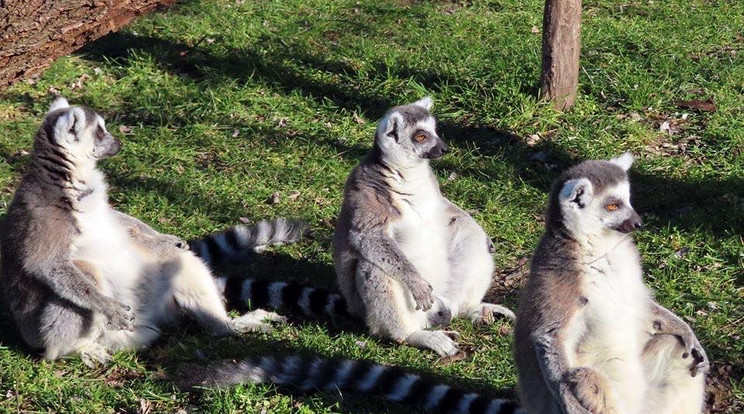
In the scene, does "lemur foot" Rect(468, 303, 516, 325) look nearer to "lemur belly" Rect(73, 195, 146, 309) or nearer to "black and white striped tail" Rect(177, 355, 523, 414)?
"black and white striped tail" Rect(177, 355, 523, 414)

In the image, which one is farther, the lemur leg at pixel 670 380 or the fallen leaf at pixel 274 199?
the fallen leaf at pixel 274 199

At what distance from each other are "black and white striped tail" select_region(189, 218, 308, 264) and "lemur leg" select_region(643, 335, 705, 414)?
9.30 feet

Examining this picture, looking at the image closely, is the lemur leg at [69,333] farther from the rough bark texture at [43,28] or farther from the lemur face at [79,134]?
the rough bark texture at [43,28]

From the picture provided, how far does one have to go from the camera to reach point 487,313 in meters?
5.95

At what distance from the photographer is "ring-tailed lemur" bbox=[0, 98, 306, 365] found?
5.40 metres

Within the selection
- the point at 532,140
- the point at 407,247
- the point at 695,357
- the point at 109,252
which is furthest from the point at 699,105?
the point at 109,252

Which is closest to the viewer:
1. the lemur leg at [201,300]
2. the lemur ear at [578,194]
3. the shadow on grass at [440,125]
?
the lemur ear at [578,194]

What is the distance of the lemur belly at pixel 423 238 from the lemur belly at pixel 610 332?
1.65 meters

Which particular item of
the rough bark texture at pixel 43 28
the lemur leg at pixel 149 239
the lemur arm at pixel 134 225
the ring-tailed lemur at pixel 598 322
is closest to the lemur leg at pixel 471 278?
the ring-tailed lemur at pixel 598 322

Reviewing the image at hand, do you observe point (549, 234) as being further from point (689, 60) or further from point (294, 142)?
point (689, 60)

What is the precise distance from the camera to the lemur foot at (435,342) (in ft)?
18.5

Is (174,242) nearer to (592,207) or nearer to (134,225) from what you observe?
(134,225)

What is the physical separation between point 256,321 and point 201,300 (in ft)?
1.17

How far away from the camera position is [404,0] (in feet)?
35.5
